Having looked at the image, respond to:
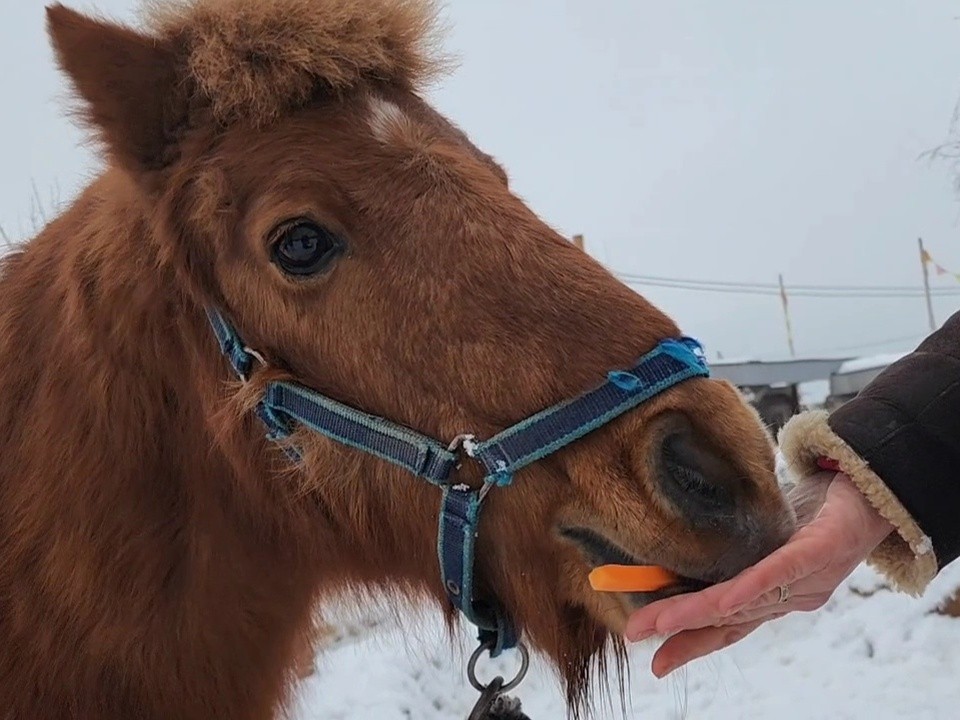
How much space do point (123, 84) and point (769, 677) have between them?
6.16m

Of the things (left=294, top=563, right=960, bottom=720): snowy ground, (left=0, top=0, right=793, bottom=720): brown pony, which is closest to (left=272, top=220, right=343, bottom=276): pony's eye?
(left=0, top=0, right=793, bottom=720): brown pony

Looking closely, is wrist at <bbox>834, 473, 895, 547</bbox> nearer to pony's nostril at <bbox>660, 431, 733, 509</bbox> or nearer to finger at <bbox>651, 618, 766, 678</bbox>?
finger at <bbox>651, 618, 766, 678</bbox>

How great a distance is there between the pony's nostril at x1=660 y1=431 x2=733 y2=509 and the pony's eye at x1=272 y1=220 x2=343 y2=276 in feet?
3.07

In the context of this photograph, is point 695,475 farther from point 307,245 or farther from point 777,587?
point 307,245

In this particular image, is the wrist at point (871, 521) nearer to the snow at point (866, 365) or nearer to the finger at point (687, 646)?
the finger at point (687, 646)

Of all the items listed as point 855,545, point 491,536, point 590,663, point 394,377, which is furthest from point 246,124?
point 855,545

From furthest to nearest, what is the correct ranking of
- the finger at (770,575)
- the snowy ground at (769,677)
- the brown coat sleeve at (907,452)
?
the snowy ground at (769,677) → the brown coat sleeve at (907,452) → the finger at (770,575)

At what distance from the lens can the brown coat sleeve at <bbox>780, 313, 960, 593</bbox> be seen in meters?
2.04

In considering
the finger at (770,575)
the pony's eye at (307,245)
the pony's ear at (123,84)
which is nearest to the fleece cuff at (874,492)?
the finger at (770,575)

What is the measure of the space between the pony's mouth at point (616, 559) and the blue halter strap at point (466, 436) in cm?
19

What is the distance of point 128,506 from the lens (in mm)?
2271

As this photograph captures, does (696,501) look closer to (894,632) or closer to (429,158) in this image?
(429,158)

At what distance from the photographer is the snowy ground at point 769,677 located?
572 cm

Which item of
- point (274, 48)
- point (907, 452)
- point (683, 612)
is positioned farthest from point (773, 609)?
point (274, 48)
